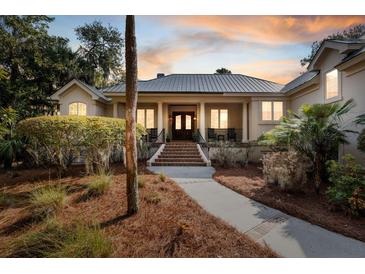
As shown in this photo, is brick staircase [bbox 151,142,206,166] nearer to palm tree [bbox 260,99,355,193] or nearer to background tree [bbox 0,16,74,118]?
palm tree [bbox 260,99,355,193]

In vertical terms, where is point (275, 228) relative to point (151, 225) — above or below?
below

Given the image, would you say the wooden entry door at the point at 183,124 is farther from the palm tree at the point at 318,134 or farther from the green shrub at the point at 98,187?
the green shrub at the point at 98,187

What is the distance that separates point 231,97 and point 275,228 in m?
10.5

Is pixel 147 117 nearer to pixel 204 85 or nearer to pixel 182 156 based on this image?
A: pixel 204 85

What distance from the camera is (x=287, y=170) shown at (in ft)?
17.7

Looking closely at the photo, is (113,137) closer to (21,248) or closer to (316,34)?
(21,248)

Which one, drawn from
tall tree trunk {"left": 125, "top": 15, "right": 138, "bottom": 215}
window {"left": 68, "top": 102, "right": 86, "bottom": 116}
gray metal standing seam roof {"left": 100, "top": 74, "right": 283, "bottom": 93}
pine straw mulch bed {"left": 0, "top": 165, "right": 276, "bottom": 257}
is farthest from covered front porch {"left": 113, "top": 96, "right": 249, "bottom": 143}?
tall tree trunk {"left": 125, "top": 15, "right": 138, "bottom": 215}

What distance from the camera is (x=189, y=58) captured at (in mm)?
8633

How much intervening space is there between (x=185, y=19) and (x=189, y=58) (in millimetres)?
3269

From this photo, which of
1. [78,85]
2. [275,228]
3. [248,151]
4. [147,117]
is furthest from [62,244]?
[147,117]

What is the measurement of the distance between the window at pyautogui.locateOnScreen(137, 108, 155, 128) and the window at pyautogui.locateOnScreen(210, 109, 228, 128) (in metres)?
4.30

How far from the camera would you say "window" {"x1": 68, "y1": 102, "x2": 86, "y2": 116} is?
12617mm

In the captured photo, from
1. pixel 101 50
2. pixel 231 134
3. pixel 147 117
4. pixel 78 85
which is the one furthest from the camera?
pixel 101 50

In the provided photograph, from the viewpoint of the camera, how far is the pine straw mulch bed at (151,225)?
9.48 feet
